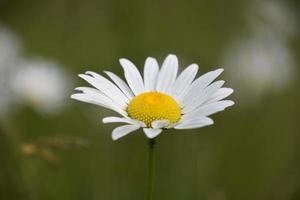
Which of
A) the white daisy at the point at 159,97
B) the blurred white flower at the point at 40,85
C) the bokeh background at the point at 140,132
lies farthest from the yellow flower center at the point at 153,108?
the blurred white flower at the point at 40,85

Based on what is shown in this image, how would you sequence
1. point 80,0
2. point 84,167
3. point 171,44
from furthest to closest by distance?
point 80,0 < point 171,44 < point 84,167

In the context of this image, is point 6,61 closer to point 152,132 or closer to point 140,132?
point 140,132

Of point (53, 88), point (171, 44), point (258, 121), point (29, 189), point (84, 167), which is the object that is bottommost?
point (29, 189)

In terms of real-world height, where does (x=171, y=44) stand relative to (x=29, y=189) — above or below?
above

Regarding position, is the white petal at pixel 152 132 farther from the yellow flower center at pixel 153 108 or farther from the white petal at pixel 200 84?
the white petal at pixel 200 84

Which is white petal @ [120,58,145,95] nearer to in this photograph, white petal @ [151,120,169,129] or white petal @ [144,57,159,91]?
white petal @ [144,57,159,91]

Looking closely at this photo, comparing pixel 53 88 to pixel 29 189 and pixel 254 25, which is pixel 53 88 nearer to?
pixel 254 25

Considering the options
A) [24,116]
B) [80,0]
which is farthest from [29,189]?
[80,0]

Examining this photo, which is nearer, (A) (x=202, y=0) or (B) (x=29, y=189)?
A: (B) (x=29, y=189)
